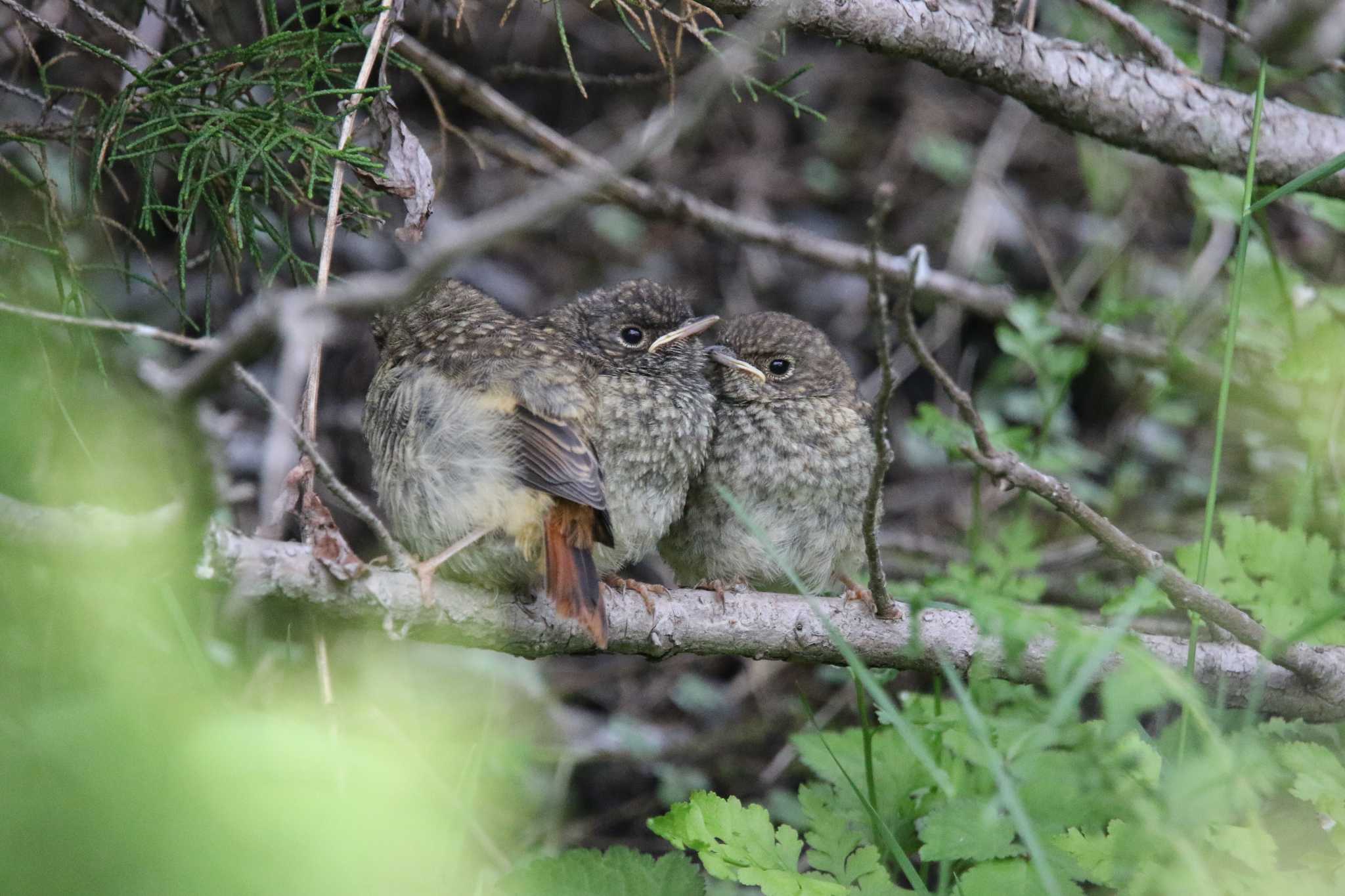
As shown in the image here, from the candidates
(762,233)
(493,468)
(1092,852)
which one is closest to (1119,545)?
(1092,852)

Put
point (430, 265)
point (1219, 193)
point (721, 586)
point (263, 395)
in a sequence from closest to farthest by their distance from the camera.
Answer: point (430, 265)
point (263, 395)
point (721, 586)
point (1219, 193)

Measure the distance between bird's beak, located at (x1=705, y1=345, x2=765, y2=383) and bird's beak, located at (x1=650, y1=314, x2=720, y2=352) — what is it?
0.25 ft

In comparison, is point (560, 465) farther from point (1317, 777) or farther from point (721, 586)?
point (1317, 777)

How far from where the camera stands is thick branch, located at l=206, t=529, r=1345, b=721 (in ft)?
8.77

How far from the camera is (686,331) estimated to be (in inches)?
139

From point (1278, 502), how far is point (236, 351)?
365 cm

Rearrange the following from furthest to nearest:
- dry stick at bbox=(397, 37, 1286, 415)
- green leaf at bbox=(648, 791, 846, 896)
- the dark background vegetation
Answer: dry stick at bbox=(397, 37, 1286, 415), the dark background vegetation, green leaf at bbox=(648, 791, 846, 896)

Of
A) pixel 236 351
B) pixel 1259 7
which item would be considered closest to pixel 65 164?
pixel 236 351

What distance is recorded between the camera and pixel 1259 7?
10.8 feet

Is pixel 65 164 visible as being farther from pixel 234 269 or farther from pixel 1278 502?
pixel 1278 502

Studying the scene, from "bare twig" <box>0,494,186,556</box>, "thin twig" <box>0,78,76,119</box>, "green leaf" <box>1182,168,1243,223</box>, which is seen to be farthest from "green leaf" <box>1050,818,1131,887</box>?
"thin twig" <box>0,78,76,119</box>

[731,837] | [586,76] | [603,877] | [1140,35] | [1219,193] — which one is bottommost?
[603,877]

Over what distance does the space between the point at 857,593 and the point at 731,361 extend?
2.68 ft

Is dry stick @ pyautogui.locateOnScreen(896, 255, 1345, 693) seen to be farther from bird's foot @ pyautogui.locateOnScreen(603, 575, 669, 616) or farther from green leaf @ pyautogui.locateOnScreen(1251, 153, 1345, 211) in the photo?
bird's foot @ pyautogui.locateOnScreen(603, 575, 669, 616)
